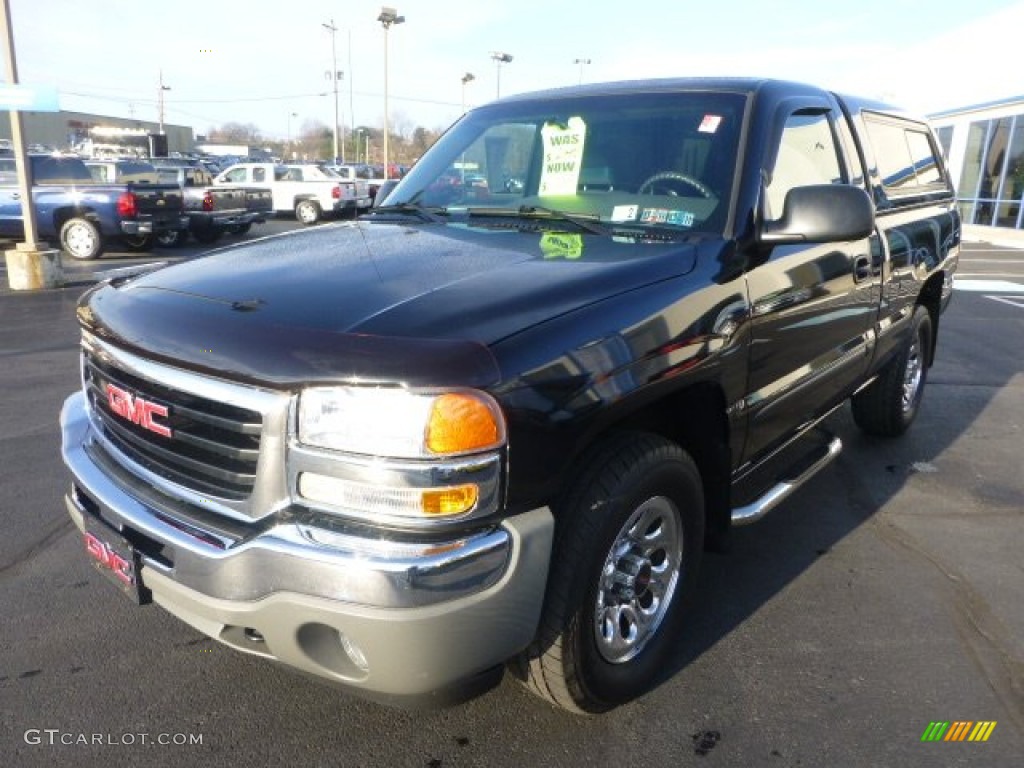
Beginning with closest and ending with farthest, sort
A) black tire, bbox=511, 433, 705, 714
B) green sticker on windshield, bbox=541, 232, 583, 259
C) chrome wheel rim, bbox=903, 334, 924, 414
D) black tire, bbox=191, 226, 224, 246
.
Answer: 1. black tire, bbox=511, 433, 705, 714
2. green sticker on windshield, bbox=541, 232, 583, 259
3. chrome wheel rim, bbox=903, 334, 924, 414
4. black tire, bbox=191, 226, 224, 246

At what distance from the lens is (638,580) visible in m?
2.52

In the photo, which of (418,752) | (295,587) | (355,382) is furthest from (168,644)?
(355,382)

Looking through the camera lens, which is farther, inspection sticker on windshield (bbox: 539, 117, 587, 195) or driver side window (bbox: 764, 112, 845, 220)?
inspection sticker on windshield (bbox: 539, 117, 587, 195)

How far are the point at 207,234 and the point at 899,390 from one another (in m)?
14.1

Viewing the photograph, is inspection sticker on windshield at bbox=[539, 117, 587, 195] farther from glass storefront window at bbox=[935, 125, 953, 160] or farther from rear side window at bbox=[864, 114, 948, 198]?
glass storefront window at bbox=[935, 125, 953, 160]

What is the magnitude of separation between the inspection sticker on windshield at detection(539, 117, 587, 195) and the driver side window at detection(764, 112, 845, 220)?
2.49 ft

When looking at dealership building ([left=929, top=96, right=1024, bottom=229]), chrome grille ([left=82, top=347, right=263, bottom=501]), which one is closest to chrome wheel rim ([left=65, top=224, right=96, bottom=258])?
chrome grille ([left=82, top=347, right=263, bottom=501])

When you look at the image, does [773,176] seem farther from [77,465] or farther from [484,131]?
[77,465]

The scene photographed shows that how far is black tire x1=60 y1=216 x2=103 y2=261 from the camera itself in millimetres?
13422

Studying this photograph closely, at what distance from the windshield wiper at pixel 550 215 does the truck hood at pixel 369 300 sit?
10cm

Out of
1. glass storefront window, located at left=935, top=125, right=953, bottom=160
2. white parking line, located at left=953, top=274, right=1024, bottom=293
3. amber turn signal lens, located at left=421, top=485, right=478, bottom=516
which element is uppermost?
glass storefront window, located at left=935, top=125, right=953, bottom=160

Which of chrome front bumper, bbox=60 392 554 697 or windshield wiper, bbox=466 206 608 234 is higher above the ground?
windshield wiper, bbox=466 206 608 234

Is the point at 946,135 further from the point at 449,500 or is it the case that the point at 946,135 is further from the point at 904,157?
the point at 449,500

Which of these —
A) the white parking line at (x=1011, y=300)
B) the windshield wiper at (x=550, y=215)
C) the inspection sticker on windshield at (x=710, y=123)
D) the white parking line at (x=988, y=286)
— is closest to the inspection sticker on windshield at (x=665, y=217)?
the windshield wiper at (x=550, y=215)
